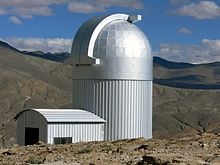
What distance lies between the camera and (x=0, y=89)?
7318 inches

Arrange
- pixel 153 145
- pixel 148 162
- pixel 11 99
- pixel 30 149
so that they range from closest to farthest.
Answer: pixel 148 162
pixel 153 145
pixel 30 149
pixel 11 99

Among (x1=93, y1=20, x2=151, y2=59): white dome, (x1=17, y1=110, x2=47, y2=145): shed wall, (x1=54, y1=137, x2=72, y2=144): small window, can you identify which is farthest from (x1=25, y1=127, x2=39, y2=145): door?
(x1=93, y1=20, x2=151, y2=59): white dome

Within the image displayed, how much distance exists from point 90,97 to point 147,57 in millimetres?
3843

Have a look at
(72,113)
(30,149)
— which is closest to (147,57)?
(72,113)

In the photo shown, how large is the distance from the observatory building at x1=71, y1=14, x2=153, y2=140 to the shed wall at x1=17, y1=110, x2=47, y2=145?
10.3ft

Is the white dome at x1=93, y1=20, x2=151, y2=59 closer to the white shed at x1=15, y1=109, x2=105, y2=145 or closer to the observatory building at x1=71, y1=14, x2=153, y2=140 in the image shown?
the observatory building at x1=71, y1=14, x2=153, y2=140

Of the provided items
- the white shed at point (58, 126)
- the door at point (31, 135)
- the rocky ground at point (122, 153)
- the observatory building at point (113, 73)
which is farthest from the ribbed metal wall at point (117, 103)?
the rocky ground at point (122, 153)

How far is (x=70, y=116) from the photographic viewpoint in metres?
28.3

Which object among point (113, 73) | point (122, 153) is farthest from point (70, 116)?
point (122, 153)

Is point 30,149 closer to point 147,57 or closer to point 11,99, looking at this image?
point 147,57

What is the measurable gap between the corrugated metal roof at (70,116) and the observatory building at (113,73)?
671mm

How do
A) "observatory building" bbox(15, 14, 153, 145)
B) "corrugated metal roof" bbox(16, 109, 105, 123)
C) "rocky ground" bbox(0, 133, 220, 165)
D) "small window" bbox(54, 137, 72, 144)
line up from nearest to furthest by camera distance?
"rocky ground" bbox(0, 133, 220, 165) < "corrugated metal roof" bbox(16, 109, 105, 123) < "small window" bbox(54, 137, 72, 144) < "observatory building" bbox(15, 14, 153, 145)

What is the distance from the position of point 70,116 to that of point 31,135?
274 centimetres

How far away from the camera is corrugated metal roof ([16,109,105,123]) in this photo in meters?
27.8
